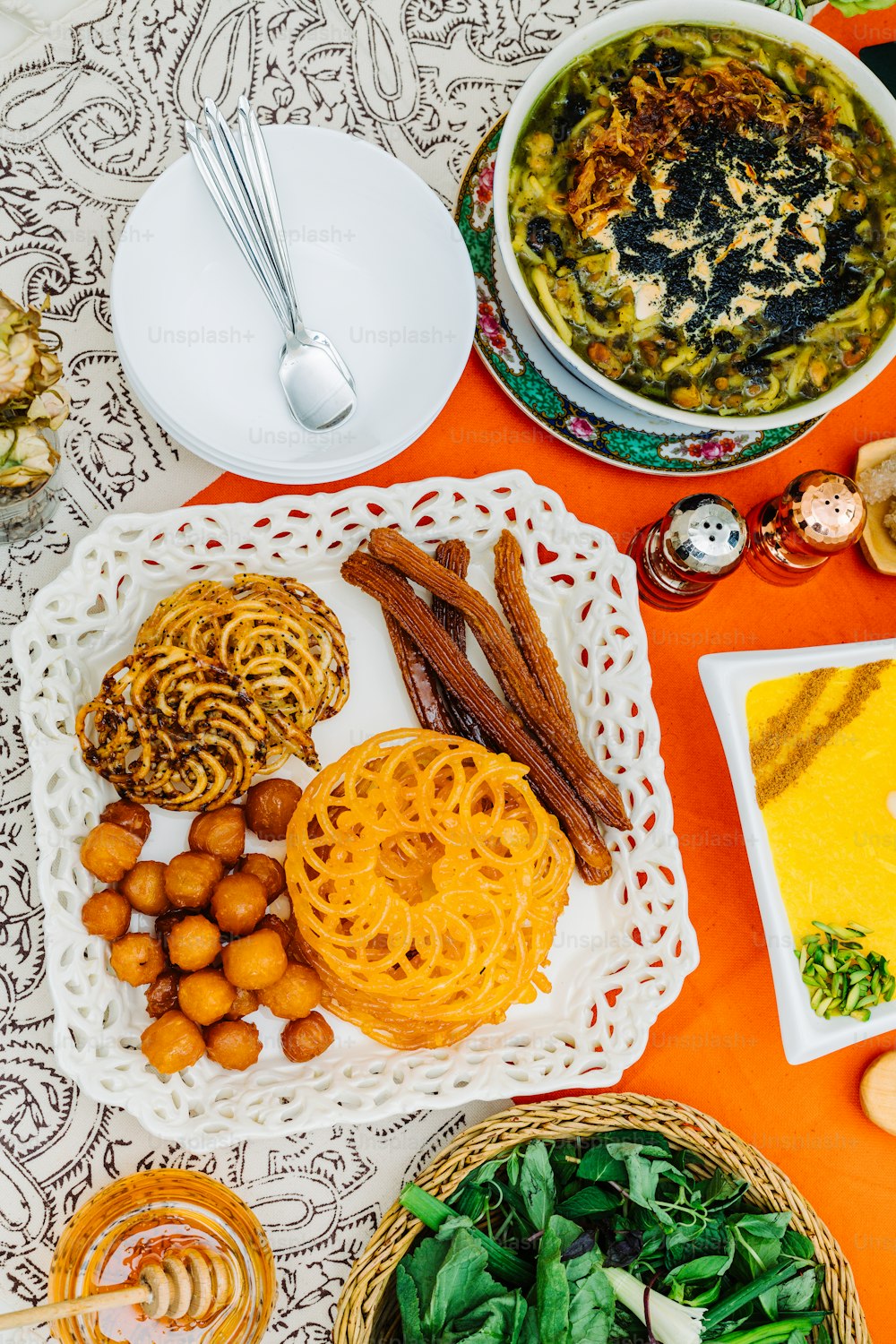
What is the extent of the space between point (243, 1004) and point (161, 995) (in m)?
0.10

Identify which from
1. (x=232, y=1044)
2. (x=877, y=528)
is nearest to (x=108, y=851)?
(x=232, y=1044)

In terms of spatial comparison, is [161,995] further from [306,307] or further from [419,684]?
[306,307]

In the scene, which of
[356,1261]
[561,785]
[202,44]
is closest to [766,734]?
[561,785]

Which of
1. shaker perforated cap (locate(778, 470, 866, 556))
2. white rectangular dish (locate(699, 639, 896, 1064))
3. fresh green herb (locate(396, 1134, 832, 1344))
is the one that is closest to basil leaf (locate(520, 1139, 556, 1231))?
fresh green herb (locate(396, 1134, 832, 1344))

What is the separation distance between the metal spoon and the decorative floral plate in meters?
0.22

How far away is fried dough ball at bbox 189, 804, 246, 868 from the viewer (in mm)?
1265

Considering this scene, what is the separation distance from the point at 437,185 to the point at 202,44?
14.7 inches

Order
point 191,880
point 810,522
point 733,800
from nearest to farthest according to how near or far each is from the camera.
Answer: point 191,880, point 810,522, point 733,800

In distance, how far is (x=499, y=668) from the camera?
4.44 ft

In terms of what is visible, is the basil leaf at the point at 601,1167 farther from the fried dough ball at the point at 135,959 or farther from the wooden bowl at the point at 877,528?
the wooden bowl at the point at 877,528

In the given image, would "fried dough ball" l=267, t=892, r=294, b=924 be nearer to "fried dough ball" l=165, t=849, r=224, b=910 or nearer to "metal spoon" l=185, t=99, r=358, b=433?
"fried dough ball" l=165, t=849, r=224, b=910

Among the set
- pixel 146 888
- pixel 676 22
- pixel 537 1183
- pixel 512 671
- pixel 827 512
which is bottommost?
pixel 537 1183

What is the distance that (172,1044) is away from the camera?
46.5 inches

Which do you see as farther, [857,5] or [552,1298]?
[857,5]
